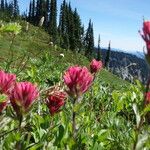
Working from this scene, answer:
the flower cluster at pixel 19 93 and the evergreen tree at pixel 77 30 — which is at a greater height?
the flower cluster at pixel 19 93

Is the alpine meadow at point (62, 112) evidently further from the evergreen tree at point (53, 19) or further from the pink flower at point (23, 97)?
the evergreen tree at point (53, 19)

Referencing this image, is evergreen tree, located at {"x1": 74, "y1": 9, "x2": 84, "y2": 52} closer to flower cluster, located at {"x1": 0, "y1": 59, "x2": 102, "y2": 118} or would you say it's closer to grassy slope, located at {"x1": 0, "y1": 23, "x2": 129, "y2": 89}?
grassy slope, located at {"x1": 0, "y1": 23, "x2": 129, "y2": 89}

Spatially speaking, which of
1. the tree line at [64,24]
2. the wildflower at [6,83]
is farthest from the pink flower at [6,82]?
the tree line at [64,24]

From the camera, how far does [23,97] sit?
2514 mm

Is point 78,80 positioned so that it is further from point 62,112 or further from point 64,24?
point 64,24

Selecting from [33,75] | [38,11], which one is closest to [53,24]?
[38,11]

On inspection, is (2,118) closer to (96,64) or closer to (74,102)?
(74,102)

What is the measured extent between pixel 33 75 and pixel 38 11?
136 m

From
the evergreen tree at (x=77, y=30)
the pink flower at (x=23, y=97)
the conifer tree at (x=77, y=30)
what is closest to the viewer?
the pink flower at (x=23, y=97)

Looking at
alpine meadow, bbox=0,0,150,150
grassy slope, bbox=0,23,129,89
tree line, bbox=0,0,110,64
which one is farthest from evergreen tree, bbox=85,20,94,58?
alpine meadow, bbox=0,0,150,150

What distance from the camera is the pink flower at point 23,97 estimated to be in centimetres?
251

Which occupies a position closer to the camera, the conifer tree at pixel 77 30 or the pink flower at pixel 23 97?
the pink flower at pixel 23 97

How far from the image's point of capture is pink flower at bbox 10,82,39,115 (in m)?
2.51

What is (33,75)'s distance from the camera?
28.2 ft
